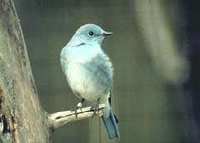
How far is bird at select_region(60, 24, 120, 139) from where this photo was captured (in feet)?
6.73

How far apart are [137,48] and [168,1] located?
223 millimetres

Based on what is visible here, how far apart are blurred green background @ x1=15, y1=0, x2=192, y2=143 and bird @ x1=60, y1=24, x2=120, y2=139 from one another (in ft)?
2.02

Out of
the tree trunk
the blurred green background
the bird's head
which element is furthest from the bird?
the blurred green background

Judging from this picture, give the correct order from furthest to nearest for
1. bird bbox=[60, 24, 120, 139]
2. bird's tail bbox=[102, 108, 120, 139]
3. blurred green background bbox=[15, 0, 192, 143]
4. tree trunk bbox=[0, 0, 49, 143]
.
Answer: blurred green background bbox=[15, 0, 192, 143] → bird's tail bbox=[102, 108, 120, 139] → bird bbox=[60, 24, 120, 139] → tree trunk bbox=[0, 0, 49, 143]

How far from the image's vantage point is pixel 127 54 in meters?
2.73

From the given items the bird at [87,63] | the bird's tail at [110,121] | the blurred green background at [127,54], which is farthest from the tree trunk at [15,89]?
the blurred green background at [127,54]

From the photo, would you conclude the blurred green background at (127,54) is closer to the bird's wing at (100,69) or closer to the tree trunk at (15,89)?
the bird's wing at (100,69)

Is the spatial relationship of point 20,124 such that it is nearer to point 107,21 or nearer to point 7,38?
point 7,38

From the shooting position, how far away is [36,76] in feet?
9.13

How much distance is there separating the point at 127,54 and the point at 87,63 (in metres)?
0.69

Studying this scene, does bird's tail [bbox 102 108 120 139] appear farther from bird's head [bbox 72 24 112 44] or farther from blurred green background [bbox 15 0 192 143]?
blurred green background [bbox 15 0 192 143]

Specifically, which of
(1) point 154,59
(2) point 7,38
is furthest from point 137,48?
(2) point 7,38

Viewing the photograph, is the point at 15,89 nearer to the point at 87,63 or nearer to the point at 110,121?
the point at 87,63

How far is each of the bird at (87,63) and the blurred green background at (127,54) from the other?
62 centimetres
